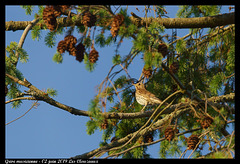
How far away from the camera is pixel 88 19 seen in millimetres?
3512

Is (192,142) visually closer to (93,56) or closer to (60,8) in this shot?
(93,56)

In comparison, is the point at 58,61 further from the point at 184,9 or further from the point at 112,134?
the point at 184,9

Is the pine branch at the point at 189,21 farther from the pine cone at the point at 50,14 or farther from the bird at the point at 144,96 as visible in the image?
the bird at the point at 144,96

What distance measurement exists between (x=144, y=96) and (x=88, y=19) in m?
2.26

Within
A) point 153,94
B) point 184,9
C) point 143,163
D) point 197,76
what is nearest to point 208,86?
point 197,76

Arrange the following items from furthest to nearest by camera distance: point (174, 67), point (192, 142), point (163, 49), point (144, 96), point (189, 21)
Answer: point (144, 96) < point (189, 21) < point (174, 67) < point (192, 142) < point (163, 49)

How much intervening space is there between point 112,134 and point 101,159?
5.59 feet

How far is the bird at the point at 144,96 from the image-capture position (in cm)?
538

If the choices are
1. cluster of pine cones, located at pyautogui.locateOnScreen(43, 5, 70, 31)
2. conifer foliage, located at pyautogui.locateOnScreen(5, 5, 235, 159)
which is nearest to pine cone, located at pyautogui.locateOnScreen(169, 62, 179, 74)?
conifer foliage, located at pyautogui.locateOnScreen(5, 5, 235, 159)

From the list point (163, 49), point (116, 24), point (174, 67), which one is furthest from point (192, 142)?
point (116, 24)

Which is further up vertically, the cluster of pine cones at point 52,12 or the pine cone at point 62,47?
the cluster of pine cones at point 52,12

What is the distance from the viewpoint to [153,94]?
5.58 metres

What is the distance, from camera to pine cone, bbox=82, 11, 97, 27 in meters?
3.51

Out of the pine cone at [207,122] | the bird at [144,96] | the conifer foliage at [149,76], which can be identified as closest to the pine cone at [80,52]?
the conifer foliage at [149,76]
